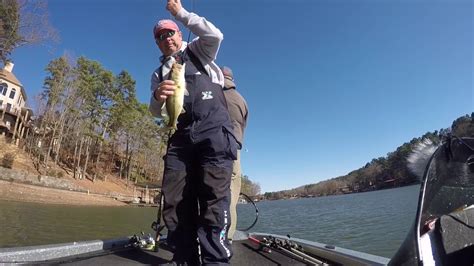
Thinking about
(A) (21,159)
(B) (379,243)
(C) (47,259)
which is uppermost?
(A) (21,159)

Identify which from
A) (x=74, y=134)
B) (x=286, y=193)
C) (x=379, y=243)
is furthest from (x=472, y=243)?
(x=286, y=193)

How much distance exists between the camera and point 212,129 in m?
2.32

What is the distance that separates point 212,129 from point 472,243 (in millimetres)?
1786

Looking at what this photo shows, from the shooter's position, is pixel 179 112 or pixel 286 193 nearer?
pixel 179 112

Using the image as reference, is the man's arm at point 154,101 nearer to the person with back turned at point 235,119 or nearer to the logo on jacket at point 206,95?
the logo on jacket at point 206,95

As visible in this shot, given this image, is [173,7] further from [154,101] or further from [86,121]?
[86,121]

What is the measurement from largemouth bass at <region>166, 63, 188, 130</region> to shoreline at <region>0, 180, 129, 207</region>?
24.8m

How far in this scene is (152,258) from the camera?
115 inches

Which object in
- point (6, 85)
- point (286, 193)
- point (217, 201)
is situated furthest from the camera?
point (286, 193)

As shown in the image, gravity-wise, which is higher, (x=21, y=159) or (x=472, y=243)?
(x=21, y=159)

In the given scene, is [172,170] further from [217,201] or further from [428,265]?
[428,265]

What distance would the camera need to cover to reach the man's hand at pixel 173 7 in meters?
2.53

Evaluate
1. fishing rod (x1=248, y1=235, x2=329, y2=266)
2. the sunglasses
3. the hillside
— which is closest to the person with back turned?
fishing rod (x1=248, y1=235, x2=329, y2=266)

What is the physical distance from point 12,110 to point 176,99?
151 ft
